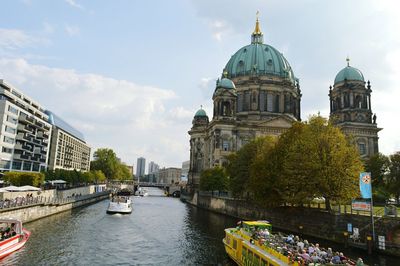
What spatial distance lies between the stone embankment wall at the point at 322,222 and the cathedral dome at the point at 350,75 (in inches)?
2278

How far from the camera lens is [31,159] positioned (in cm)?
10850

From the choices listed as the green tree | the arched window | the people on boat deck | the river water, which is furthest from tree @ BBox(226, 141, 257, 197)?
the arched window

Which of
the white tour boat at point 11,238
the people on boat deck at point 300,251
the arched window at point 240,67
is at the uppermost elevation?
the arched window at point 240,67

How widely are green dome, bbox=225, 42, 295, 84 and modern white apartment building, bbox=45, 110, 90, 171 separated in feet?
257

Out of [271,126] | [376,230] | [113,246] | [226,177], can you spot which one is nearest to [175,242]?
[113,246]

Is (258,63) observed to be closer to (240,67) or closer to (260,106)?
(240,67)

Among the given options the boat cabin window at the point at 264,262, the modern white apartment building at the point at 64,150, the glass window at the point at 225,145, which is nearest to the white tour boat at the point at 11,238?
the boat cabin window at the point at 264,262

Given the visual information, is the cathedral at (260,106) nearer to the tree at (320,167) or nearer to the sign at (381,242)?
the tree at (320,167)

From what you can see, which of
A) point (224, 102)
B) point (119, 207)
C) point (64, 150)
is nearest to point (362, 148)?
point (224, 102)

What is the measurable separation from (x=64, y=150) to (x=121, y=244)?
5015 inches

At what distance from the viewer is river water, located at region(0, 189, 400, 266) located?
32.1 m

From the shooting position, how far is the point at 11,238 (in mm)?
32438

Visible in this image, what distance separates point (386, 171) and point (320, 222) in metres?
38.3

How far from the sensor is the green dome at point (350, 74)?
101 metres
